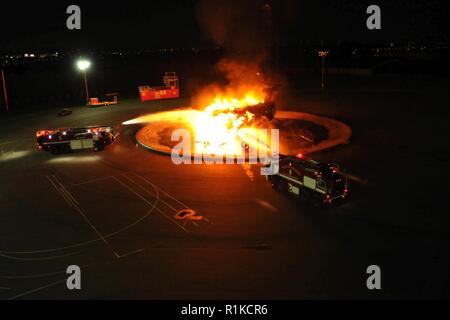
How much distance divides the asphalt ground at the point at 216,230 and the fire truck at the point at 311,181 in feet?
2.08

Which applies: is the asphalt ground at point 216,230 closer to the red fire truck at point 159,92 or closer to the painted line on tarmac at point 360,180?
the painted line on tarmac at point 360,180

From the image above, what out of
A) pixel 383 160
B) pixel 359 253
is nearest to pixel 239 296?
pixel 359 253

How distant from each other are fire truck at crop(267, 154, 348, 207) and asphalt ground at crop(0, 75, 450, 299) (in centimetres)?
63

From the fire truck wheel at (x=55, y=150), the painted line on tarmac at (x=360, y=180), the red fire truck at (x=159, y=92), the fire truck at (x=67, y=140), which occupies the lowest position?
Answer: the painted line on tarmac at (x=360, y=180)

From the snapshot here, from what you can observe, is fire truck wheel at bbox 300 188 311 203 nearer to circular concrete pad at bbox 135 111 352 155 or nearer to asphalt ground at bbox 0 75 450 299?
asphalt ground at bbox 0 75 450 299

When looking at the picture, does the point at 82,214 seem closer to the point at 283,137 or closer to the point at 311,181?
the point at 311,181

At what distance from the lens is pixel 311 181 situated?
1952 cm

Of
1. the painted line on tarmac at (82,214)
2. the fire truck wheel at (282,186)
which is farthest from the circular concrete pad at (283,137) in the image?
the painted line on tarmac at (82,214)

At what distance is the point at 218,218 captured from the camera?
18.8 m

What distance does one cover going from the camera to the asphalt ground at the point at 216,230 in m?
13.6

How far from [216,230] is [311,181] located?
18.6 ft

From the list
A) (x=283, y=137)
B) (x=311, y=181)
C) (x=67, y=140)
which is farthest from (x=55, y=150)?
(x=311, y=181)

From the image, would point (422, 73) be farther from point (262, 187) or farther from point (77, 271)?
point (77, 271)

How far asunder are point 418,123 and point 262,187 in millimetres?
22356
